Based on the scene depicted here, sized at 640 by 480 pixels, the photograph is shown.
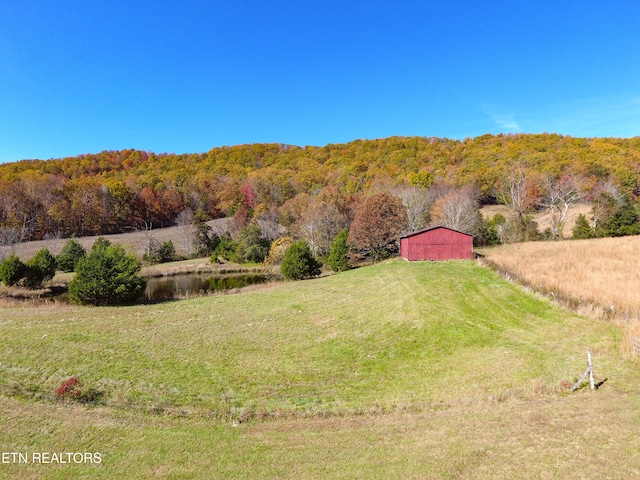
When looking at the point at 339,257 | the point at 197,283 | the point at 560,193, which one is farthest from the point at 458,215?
the point at 197,283

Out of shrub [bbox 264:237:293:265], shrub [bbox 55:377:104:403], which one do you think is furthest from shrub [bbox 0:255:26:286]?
shrub [bbox 55:377:104:403]

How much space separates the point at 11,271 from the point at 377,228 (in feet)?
124

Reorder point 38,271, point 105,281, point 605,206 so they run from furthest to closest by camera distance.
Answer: point 605,206 → point 38,271 → point 105,281

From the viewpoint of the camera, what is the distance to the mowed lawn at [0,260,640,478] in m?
7.73

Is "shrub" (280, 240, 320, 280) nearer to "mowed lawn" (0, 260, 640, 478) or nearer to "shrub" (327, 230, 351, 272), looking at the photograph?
"shrub" (327, 230, 351, 272)

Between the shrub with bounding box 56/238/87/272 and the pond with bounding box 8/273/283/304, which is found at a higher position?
the shrub with bounding box 56/238/87/272

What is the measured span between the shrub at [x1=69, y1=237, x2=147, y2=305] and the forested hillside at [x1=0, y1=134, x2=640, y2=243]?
38.3m

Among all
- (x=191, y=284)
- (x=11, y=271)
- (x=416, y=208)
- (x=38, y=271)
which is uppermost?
(x=416, y=208)

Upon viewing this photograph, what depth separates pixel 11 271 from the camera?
108ft

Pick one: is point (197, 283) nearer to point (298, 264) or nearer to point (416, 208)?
point (298, 264)

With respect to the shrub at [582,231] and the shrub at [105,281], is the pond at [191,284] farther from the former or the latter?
the shrub at [582,231]

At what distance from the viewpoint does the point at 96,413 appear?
1017 centimetres

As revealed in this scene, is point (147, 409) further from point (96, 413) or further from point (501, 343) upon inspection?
point (501, 343)

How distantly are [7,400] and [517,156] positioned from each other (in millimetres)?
94859
